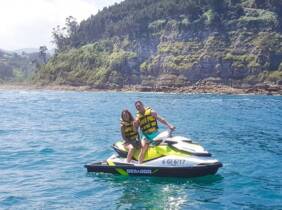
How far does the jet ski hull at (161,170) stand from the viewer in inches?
648

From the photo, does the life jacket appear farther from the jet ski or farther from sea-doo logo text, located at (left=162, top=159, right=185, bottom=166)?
sea-doo logo text, located at (left=162, top=159, right=185, bottom=166)

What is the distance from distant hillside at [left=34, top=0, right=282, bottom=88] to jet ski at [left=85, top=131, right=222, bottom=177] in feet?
319

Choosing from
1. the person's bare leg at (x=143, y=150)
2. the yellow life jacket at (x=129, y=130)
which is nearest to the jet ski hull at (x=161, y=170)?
the person's bare leg at (x=143, y=150)

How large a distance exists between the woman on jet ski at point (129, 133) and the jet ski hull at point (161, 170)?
390mm

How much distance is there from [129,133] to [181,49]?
386 feet

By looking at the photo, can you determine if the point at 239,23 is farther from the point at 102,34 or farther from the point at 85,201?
the point at 85,201

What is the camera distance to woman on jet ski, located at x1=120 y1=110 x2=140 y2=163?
677 inches

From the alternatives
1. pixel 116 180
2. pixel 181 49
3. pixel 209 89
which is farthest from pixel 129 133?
pixel 181 49

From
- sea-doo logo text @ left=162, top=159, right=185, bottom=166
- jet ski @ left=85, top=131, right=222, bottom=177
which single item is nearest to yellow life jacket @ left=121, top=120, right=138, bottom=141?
jet ski @ left=85, top=131, right=222, bottom=177

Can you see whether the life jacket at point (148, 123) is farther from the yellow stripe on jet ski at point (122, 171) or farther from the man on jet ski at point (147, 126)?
the yellow stripe on jet ski at point (122, 171)

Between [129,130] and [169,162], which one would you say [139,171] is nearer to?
[169,162]

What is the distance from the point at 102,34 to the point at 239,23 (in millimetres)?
54841

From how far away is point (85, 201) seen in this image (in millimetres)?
14320

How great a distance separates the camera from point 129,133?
17.3m
